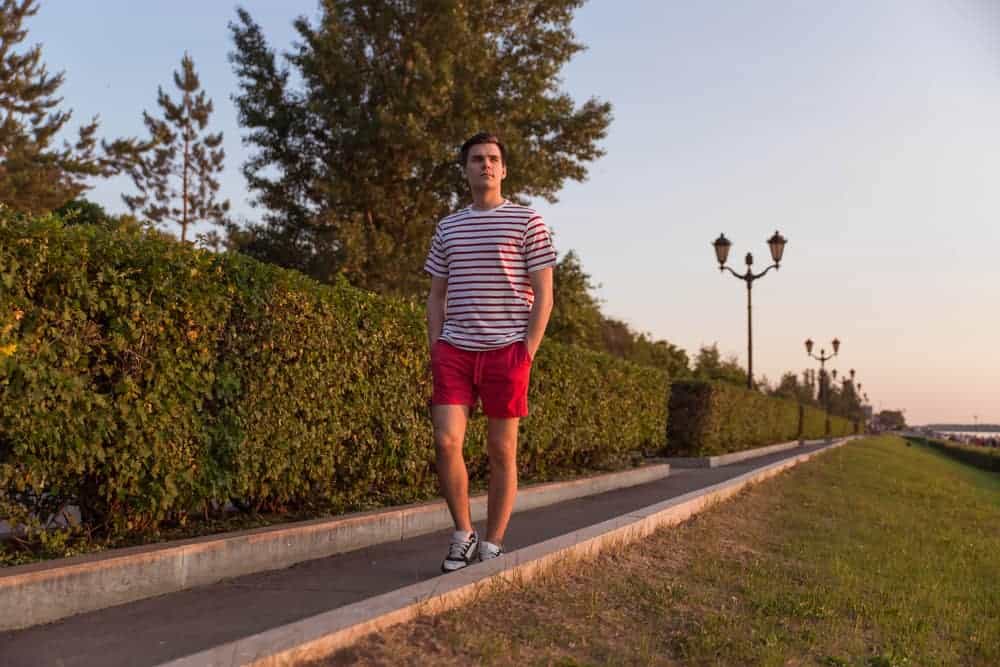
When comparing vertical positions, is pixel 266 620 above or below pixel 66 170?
below

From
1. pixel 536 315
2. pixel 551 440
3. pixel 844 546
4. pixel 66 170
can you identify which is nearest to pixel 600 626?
pixel 536 315

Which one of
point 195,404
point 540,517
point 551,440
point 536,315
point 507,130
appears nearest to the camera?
point 536,315

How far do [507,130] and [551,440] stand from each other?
49.6 ft

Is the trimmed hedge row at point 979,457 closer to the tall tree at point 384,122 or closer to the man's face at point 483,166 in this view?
the tall tree at point 384,122

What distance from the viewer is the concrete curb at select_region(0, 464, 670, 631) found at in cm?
440

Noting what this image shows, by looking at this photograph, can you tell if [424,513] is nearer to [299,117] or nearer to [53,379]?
[53,379]

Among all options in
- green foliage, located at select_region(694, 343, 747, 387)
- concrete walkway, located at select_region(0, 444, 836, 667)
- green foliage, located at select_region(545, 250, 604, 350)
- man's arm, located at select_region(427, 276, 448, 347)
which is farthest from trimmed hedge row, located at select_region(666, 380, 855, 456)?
green foliage, located at select_region(694, 343, 747, 387)

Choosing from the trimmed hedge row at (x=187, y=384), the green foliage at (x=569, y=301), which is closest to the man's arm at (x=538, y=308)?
the trimmed hedge row at (x=187, y=384)

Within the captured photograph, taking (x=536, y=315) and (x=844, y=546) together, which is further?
(x=844, y=546)

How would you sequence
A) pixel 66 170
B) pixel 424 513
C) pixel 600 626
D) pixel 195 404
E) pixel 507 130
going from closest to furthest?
pixel 600 626 → pixel 195 404 → pixel 424 513 → pixel 507 130 → pixel 66 170

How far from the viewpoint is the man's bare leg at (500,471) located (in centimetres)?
521

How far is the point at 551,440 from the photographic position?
12086mm

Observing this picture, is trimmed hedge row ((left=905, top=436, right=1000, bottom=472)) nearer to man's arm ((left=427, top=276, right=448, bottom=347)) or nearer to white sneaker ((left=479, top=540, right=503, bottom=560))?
white sneaker ((left=479, top=540, right=503, bottom=560))

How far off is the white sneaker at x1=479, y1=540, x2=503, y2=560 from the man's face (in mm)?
1989
